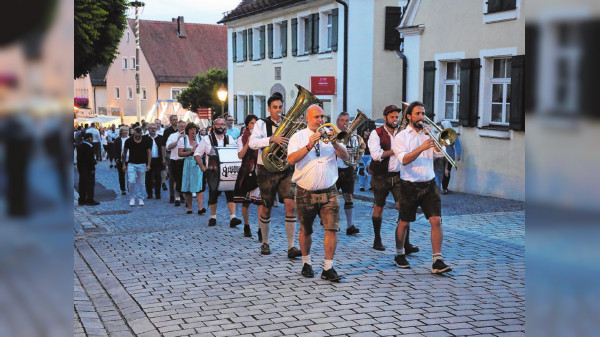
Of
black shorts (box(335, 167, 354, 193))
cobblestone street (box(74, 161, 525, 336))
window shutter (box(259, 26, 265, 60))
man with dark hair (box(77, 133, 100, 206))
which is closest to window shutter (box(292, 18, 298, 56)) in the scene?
window shutter (box(259, 26, 265, 60))

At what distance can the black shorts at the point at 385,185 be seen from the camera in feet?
29.0

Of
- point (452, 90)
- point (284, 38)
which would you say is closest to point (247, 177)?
point (452, 90)

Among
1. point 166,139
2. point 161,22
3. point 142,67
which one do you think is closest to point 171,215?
point 166,139

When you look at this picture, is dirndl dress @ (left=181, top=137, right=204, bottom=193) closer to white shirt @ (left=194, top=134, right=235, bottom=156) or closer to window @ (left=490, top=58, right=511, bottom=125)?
white shirt @ (left=194, top=134, right=235, bottom=156)

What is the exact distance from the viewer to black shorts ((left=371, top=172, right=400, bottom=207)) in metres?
8.85

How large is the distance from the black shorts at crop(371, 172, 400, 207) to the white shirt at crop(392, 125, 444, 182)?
1.19 m

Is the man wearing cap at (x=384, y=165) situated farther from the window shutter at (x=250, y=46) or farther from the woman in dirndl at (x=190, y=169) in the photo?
the window shutter at (x=250, y=46)

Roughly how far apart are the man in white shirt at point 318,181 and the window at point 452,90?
1109 centimetres

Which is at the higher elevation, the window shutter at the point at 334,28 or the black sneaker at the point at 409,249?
the window shutter at the point at 334,28

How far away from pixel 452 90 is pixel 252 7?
1640 centimetres

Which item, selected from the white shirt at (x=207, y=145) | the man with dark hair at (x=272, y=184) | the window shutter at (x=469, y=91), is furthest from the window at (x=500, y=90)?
the man with dark hair at (x=272, y=184)

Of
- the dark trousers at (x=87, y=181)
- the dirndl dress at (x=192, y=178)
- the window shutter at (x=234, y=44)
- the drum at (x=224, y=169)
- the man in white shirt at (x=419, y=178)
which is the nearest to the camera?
the man in white shirt at (x=419, y=178)

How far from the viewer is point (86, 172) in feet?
51.2

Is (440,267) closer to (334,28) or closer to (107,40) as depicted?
(107,40)
